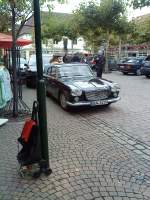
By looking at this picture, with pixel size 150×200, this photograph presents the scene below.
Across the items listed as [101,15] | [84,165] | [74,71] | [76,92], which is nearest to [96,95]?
[76,92]

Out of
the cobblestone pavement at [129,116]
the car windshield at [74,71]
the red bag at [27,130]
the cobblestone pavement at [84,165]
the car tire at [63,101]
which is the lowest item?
the cobblestone pavement at [84,165]

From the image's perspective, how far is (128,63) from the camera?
2567 cm

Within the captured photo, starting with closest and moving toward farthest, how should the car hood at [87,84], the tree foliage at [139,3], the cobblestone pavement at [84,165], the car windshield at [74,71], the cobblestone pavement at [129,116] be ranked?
the cobblestone pavement at [84,165] → the cobblestone pavement at [129,116] → the car hood at [87,84] → the car windshield at [74,71] → the tree foliage at [139,3]

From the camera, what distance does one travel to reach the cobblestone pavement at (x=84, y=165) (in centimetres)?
434

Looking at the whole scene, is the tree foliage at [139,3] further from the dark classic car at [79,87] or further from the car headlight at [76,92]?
the car headlight at [76,92]

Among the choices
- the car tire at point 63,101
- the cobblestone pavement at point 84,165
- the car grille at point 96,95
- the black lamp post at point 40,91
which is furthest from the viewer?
the car tire at point 63,101

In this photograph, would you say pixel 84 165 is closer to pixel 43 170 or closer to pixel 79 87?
pixel 43 170

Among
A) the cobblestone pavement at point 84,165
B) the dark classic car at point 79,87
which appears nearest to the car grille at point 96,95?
the dark classic car at point 79,87

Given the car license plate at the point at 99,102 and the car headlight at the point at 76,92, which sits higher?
the car headlight at the point at 76,92

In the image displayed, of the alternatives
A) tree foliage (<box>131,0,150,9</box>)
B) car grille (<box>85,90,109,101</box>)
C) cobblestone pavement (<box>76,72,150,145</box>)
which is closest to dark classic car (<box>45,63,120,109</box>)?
car grille (<box>85,90,109,101</box>)

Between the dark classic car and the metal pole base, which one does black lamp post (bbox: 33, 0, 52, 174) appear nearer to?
the metal pole base

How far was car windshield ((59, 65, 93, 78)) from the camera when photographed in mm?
10969

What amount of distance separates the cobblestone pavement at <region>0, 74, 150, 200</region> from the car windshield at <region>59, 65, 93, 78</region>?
316 centimetres

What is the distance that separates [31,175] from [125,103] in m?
6.76
